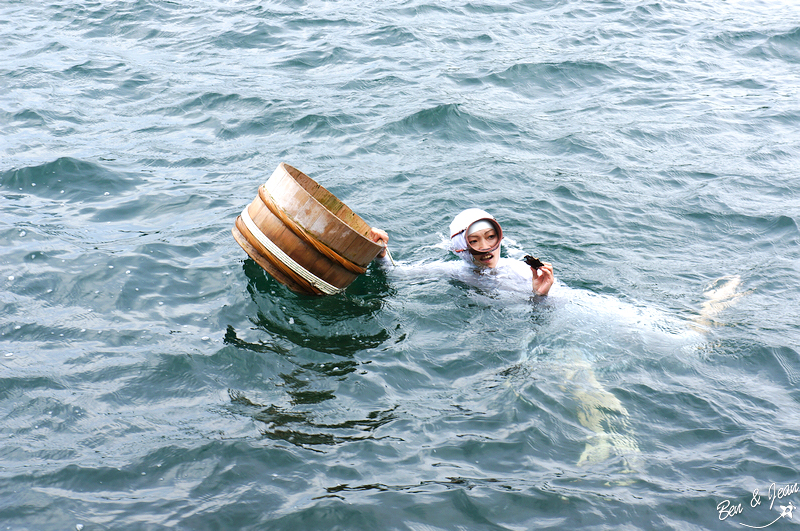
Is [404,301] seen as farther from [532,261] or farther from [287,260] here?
[287,260]

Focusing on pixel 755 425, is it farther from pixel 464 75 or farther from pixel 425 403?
pixel 464 75

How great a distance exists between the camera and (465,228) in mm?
6160

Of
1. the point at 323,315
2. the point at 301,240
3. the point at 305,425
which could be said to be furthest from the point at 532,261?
the point at 305,425

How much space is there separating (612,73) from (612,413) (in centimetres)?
888

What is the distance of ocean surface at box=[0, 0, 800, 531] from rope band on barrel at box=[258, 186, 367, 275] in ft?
2.70

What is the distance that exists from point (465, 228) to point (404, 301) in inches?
37.1

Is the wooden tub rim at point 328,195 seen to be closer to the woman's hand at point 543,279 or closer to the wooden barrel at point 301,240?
the wooden barrel at point 301,240

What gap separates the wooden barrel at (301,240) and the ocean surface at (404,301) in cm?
64

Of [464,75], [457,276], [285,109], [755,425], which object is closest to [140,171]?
[285,109]

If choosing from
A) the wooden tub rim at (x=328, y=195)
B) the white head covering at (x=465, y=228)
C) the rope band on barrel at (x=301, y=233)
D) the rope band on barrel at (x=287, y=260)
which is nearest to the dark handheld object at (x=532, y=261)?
the white head covering at (x=465, y=228)

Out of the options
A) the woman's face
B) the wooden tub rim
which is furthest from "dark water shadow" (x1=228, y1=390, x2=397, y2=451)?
the woman's face

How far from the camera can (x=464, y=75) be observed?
38.2ft

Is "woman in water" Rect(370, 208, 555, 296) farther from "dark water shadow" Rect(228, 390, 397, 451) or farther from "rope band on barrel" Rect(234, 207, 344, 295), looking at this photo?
"dark water shadow" Rect(228, 390, 397, 451)

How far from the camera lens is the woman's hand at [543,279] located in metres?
5.80
